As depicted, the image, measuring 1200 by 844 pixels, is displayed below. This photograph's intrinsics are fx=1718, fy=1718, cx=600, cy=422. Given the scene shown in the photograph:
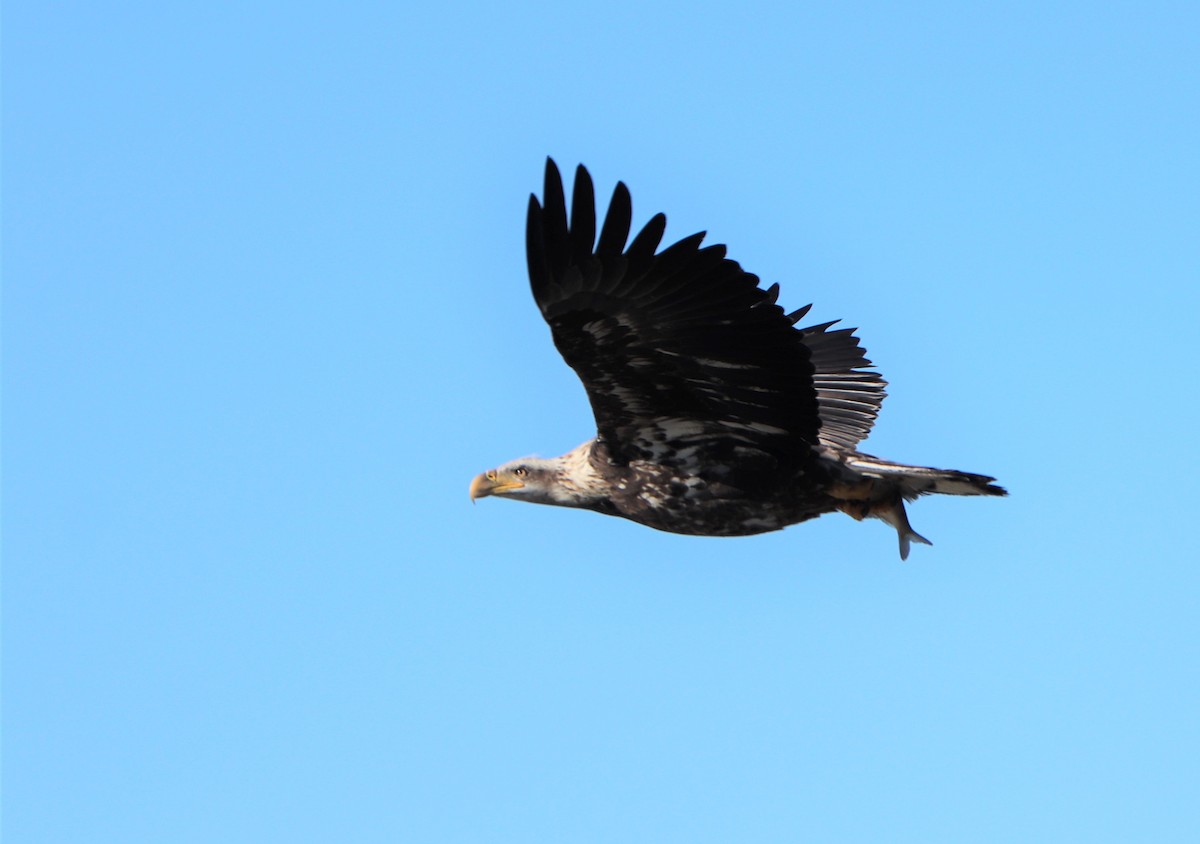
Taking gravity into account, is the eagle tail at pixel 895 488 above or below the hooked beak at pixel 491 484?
below

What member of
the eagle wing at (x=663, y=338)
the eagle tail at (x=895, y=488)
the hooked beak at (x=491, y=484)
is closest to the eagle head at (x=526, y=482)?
the hooked beak at (x=491, y=484)

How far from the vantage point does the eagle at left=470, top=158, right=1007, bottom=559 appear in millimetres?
8742

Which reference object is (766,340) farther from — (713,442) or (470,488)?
(470,488)

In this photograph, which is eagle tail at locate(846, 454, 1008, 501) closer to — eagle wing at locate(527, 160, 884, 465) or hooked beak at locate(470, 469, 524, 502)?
eagle wing at locate(527, 160, 884, 465)

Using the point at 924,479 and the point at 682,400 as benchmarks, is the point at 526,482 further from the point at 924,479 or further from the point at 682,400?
the point at 924,479

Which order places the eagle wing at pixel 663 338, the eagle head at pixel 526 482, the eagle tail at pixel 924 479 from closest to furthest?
the eagle wing at pixel 663 338
the eagle tail at pixel 924 479
the eagle head at pixel 526 482

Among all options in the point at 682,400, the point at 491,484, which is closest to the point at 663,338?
the point at 682,400

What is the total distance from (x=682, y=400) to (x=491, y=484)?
170cm

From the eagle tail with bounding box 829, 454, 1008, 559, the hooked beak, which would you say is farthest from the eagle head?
the eagle tail with bounding box 829, 454, 1008, 559

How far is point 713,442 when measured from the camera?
9.92 m

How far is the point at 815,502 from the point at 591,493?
53.0 inches

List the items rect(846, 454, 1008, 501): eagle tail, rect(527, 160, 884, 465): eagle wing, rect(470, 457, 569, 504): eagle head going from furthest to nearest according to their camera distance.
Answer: rect(470, 457, 569, 504): eagle head < rect(846, 454, 1008, 501): eagle tail < rect(527, 160, 884, 465): eagle wing

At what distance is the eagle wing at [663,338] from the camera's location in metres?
8.69

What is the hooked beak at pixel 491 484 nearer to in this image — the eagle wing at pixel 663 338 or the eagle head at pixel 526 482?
the eagle head at pixel 526 482
